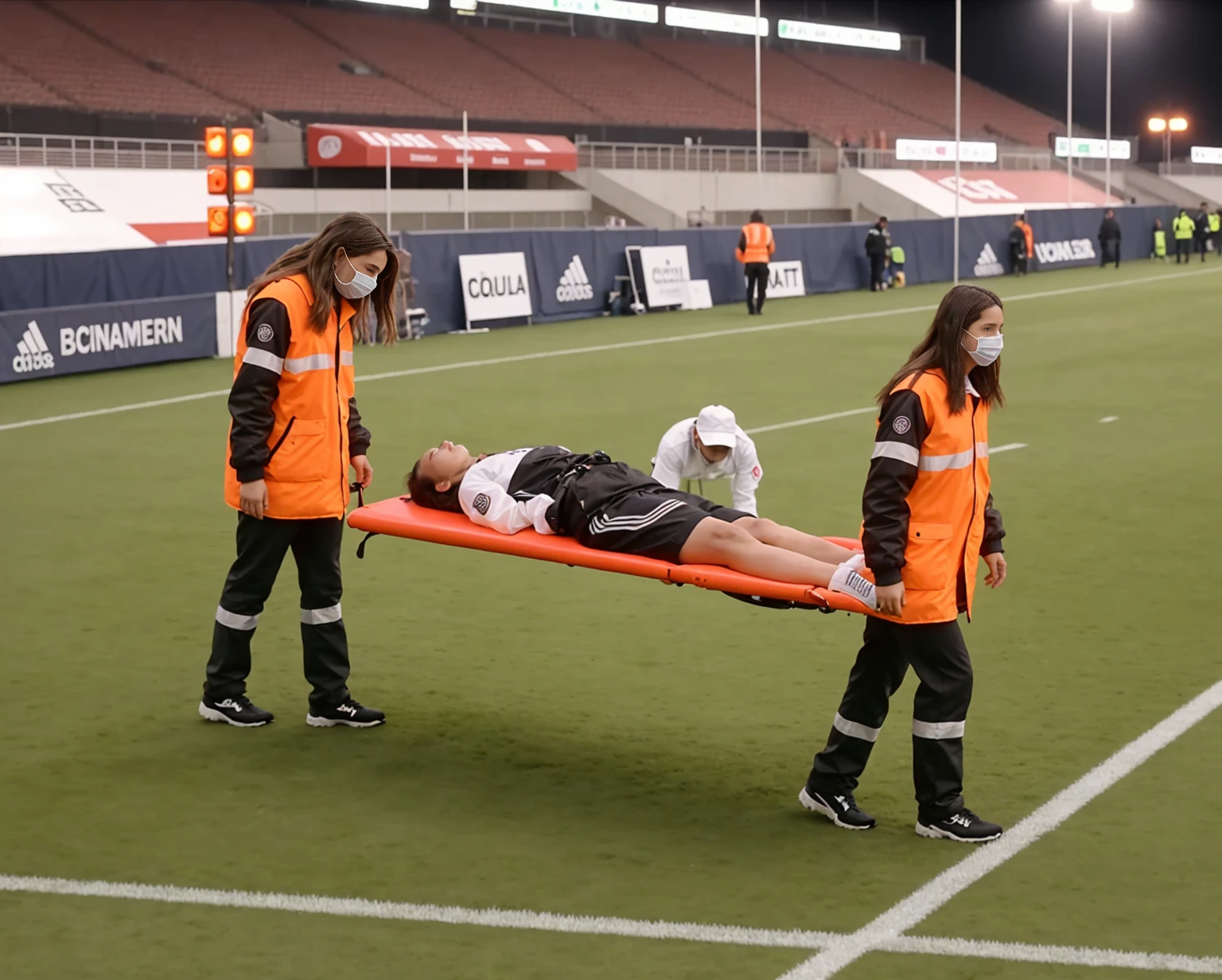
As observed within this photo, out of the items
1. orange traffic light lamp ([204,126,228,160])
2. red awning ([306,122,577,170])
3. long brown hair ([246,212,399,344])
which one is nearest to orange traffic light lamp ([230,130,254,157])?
orange traffic light lamp ([204,126,228,160])

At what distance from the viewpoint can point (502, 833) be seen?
6.00m

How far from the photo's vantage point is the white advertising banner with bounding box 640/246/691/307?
106 ft

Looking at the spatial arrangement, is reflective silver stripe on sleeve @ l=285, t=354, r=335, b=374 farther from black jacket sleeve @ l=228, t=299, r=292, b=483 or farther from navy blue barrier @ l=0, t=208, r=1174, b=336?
navy blue barrier @ l=0, t=208, r=1174, b=336

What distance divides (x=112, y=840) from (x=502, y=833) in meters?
1.42

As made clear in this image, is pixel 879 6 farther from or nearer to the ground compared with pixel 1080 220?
farther from the ground

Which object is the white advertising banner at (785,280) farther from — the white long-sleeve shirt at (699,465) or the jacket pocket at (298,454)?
the jacket pocket at (298,454)

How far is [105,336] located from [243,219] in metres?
3.34

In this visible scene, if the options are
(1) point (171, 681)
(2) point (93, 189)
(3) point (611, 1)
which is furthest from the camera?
(3) point (611, 1)

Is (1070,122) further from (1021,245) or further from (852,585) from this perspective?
(852,585)

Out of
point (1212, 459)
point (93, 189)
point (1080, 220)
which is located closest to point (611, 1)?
point (1080, 220)

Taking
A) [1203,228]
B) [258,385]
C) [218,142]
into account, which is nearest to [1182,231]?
[1203,228]

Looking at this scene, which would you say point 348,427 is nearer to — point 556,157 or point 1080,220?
point 556,157

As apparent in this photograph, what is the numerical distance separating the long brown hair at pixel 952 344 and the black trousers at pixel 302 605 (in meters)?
2.69

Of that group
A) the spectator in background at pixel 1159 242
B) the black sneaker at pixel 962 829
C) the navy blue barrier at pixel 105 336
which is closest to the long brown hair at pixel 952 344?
the black sneaker at pixel 962 829
